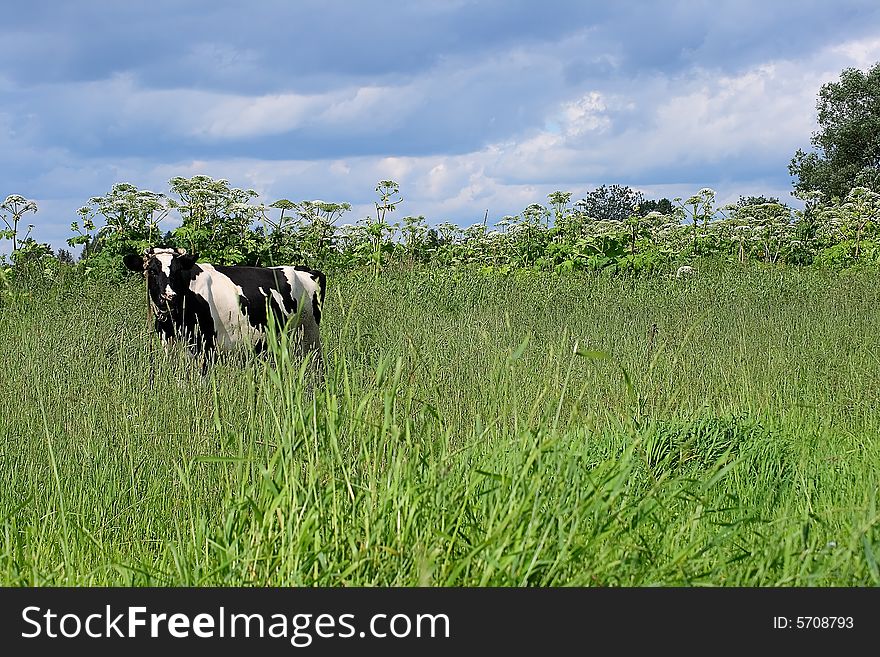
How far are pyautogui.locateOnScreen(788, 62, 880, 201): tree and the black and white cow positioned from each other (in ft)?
106

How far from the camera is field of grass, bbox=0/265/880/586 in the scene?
298cm

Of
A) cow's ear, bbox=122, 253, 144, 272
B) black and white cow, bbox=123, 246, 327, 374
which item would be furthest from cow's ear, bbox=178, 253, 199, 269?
cow's ear, bbox=122, 253, 144, 272

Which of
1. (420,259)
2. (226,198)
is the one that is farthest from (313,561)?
(420,259)

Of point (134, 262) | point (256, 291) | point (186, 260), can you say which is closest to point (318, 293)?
point (256, 291)

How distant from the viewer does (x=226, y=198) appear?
12.4 m

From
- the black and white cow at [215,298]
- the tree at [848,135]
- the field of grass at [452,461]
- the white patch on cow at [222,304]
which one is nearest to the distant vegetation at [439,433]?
the field of grass at [452,461]

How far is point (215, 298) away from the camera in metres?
8.32

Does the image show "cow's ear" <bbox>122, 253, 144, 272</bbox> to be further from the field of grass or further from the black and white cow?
the field of grass

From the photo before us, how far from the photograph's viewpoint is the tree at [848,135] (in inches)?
1457

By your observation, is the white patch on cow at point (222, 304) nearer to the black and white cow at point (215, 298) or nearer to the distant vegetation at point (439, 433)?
the black and white cow at point (215, 298)

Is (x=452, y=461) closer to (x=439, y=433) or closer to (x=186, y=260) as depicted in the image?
(x=439, y=433)

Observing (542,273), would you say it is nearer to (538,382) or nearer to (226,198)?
(226,198)

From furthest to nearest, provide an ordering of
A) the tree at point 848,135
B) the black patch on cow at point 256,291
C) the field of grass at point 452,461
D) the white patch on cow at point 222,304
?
the tree at point 848,135, the black patch on cow at point 256,291, the white patch on cow at point 222,304, the field of grass at point 452,461

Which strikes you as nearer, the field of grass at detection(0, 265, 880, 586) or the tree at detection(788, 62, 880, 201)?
the field of grass at detection(0, 265, 880, 586)
